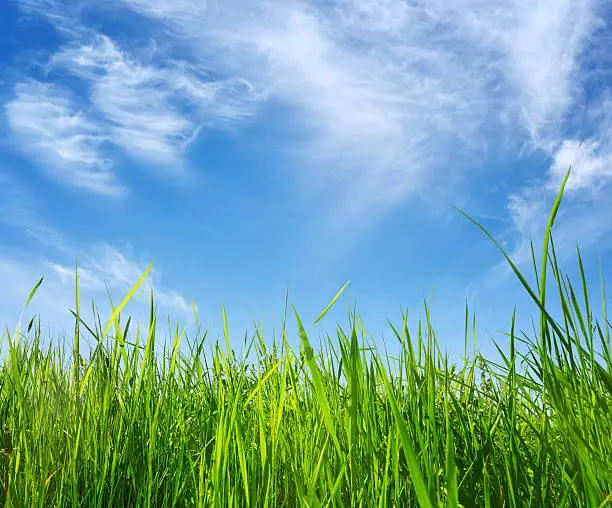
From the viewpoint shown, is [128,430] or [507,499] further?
[128,430]

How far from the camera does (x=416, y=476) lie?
97 cm

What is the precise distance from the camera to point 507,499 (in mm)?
1463

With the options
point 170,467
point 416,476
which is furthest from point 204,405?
point 416,476

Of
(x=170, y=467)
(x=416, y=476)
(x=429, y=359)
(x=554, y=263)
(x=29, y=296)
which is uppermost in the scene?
(x=29, y=296)

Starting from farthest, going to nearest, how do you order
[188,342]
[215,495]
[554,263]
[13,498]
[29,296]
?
[188,342] < [29,296] < [13,498] < [215,495] < [554,263]

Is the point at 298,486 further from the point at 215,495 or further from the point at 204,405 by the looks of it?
the point at 204,405

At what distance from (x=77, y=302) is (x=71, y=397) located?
34 cm

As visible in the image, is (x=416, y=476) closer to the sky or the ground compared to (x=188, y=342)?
closer to the ground

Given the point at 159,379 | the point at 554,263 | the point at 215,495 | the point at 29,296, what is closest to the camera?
the point at 554,263

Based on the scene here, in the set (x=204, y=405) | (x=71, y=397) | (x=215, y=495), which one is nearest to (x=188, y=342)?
(x=204, y=405)

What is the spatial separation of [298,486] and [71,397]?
965 mm

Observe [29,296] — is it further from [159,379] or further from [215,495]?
[215,495]

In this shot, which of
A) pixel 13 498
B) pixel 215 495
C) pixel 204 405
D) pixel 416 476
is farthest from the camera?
pixel 204 405

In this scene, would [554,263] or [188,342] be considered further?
[188,342]
